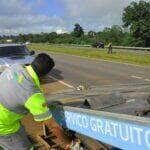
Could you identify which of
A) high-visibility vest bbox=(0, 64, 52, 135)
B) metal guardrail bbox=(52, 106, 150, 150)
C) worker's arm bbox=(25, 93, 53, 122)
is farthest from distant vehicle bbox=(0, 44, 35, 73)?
worker's arm bbox=(25, 93, 53, 122)

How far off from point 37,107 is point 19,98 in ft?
0.92

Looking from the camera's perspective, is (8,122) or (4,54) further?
(4,54)

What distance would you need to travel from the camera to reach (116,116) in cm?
472

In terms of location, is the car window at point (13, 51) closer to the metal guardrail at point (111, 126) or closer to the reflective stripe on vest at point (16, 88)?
the metal guardrail at point (111, 126)

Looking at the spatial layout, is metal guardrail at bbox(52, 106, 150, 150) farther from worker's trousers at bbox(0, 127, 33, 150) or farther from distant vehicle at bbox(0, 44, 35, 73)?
distant vehicle at bbox(0, 44, 35, 73)

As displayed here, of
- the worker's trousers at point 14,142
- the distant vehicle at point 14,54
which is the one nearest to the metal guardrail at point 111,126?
the worker's trousers at point 14,142

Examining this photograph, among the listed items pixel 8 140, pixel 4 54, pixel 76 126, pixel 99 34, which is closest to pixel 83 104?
pixel 76 126

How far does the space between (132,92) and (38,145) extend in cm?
171

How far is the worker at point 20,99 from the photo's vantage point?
4867mm

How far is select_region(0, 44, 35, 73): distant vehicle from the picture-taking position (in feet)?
64.3

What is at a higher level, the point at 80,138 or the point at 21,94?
the point at 21,94

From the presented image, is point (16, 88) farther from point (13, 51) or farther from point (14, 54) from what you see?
point (13, 51)

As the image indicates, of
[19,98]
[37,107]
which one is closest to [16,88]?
[19,98]

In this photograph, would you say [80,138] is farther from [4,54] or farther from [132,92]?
[4,54]
